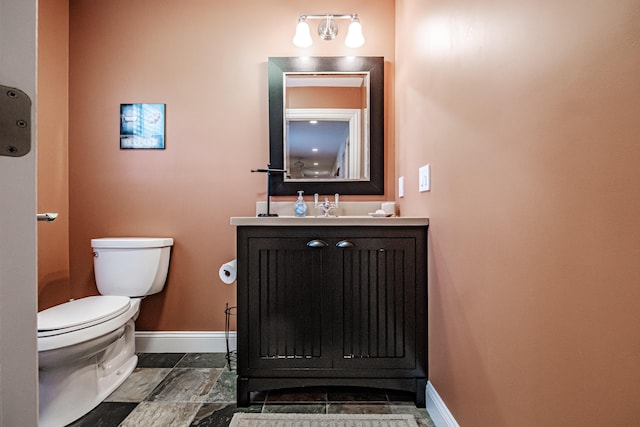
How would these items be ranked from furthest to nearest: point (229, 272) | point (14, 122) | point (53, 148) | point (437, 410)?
1. point (53, 148)
2. point (229, 272)
3. point (437, 410)
4. point (14, 122)

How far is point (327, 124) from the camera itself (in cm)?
191

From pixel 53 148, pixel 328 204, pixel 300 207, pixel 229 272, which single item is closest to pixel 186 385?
pixel 229 272

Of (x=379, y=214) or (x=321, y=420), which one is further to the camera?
(x=379, y=214)

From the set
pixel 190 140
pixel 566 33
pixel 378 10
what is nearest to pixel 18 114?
pixel 566 33

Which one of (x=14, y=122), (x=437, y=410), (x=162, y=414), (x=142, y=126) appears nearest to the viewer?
(x=14, y=122)

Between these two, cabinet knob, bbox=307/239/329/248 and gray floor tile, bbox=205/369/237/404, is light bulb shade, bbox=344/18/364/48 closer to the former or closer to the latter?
cabinet knob, bbox=307/239/329/248

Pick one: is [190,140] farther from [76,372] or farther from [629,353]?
[629,353]

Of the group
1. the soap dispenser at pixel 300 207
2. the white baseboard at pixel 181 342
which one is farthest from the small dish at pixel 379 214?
the white baseboard at pixel 181 342

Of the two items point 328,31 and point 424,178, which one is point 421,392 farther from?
point 328,31

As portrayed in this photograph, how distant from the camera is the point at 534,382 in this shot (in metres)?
0.66

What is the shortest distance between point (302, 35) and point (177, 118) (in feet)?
3.15

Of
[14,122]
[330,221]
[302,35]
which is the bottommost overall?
[330,221]

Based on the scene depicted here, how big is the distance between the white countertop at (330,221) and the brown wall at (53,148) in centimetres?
135

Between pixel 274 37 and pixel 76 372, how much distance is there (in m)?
2.10
